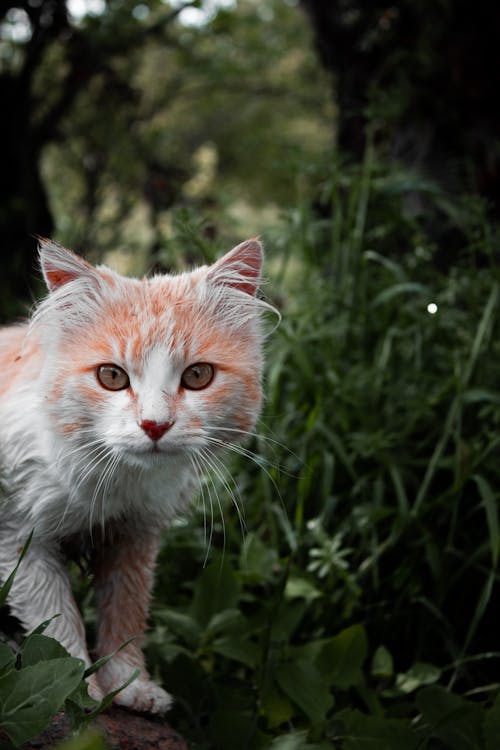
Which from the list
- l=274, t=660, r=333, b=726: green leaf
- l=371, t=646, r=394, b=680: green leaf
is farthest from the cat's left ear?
l=371, t=646, r=394, b=680: green leaf

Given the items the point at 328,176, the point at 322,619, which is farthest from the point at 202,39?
the point at 322,619

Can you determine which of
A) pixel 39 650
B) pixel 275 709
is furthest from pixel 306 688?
pixel 39 650

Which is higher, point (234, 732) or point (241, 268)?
point (241, 268)

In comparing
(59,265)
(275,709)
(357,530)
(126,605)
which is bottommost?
(275,709)

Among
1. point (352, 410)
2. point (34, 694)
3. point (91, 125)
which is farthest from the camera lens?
point (91, 125)

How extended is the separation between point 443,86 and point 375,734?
3.27 metres

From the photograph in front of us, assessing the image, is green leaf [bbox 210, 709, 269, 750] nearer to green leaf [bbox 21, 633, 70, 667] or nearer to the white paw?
the white paw

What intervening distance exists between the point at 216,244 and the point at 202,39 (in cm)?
472

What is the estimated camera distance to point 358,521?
8.36ft

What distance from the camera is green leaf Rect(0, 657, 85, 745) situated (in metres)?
1.23

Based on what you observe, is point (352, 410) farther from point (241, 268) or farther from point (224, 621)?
point (241, 268)

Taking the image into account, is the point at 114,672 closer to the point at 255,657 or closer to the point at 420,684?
the point at 255,657

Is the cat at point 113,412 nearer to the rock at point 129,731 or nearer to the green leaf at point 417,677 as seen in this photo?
the rock at point 129,731

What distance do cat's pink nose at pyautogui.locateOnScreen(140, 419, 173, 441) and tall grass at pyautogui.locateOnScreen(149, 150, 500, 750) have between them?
0.58 metres
